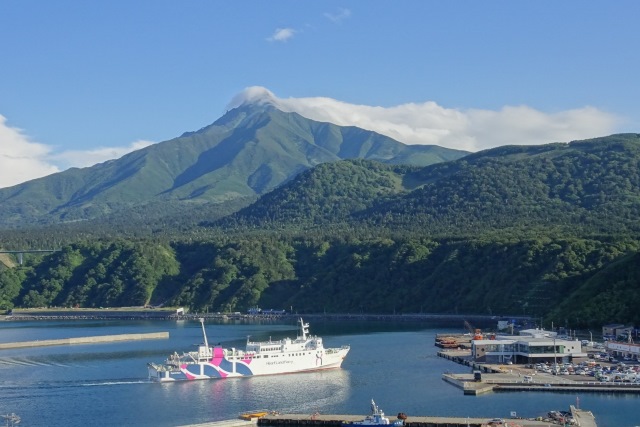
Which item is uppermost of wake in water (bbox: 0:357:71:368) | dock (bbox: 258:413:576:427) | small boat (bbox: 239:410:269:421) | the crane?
the crane

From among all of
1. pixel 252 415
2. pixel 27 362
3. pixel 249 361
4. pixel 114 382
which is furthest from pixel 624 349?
pixel 27 362

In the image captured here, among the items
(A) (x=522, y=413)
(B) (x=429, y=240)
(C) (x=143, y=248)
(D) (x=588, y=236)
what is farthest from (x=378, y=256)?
(A) (x=522, y=413)

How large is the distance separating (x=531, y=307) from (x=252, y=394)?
53.0m

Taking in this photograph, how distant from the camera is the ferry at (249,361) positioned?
238 feet

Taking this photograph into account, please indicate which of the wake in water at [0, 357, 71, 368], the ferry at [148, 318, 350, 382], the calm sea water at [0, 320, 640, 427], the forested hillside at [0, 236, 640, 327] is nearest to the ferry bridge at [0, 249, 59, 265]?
the forested hillside at [0, 236, 640, 327]

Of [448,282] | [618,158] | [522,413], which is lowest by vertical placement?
[522,413]

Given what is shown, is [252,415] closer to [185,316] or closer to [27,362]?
[27,362]

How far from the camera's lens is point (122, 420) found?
5747 cm

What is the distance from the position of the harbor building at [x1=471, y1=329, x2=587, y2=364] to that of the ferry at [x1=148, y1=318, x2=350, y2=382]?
37.5 feet

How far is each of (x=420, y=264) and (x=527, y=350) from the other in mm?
60700

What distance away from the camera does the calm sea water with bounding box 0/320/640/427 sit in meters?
57.9

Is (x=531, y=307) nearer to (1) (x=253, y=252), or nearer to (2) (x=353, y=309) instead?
(2) (x=353, y=309)

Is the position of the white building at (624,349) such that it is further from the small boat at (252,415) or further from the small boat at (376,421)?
the small boat at (252,415)

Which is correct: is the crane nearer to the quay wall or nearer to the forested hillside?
the forested hillside
